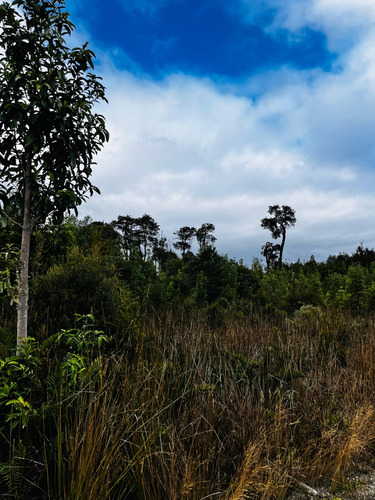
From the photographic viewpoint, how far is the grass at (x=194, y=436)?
2064mm

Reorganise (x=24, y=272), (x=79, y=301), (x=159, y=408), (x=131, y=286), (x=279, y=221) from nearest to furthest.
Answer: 1. (x=159, y=408)
2. (x=24, y=272)
3. (x=79, y=301)
4. (x=131, y=286)
5. (x=279, y=221)

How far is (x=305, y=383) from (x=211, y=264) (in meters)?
8.02

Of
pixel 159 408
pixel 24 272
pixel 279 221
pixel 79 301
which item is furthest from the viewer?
pixel 279 221

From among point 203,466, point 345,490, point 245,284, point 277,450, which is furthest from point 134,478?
point 245,284

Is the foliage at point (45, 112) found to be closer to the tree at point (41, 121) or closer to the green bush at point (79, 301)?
the tree at point (41, 121)

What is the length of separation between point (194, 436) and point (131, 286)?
7.57 m

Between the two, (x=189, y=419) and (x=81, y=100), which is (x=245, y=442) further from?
(x=81, y=100)

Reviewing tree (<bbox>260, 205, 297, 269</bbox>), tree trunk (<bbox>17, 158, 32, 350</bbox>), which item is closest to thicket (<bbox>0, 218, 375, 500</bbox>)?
tree trunk (<bbox>17, 158, 32, 350</bbox>)

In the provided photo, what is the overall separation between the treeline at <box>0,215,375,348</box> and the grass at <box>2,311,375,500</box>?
34.2 inches

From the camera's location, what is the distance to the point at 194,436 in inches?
89.5

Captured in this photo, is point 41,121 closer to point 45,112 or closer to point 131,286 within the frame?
point 45,112

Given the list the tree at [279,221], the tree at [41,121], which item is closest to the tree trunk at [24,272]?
the tree at [41,121]

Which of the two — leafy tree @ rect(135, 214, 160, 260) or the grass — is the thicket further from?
leafy tree @ rect(135, 214, 160, 260)

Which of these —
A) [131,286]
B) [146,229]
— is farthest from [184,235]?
[131,286]
